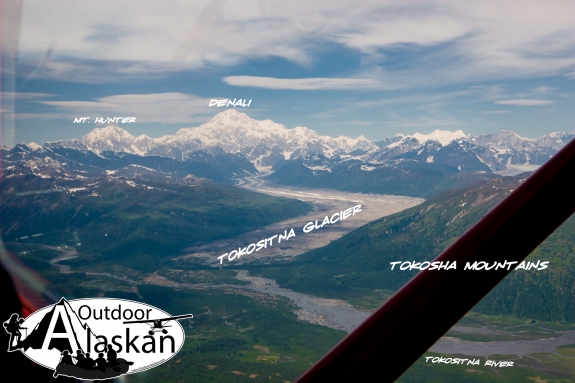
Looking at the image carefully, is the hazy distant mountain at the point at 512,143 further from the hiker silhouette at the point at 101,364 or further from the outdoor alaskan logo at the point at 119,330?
the hiker silhouette at the point at 101,364

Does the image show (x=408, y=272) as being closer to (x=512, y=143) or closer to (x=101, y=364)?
(x=512, y=143)

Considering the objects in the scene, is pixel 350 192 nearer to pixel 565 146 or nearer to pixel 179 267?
pixel 179 267

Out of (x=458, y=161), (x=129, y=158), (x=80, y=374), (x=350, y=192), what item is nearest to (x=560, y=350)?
(x=458, y=161)

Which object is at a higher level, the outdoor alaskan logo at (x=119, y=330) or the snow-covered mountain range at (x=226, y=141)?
the snow-covered mountain range at (x=226, y=141)

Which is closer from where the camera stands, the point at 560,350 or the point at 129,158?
the point at 129,158

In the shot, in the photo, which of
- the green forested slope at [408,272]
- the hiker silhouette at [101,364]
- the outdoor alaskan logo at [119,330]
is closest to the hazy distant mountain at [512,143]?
the green forested slope at [408,272]

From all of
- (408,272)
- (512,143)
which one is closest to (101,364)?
(512,143)

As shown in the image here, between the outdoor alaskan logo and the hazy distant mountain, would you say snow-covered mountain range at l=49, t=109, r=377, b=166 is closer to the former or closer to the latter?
the hazy distant mountain

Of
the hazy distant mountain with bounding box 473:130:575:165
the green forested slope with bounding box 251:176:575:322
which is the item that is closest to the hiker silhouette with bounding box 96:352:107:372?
the hazy distant mountain with bounding box 473:130:575:165
